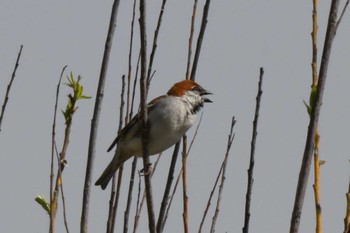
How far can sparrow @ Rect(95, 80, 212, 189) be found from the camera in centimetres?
538

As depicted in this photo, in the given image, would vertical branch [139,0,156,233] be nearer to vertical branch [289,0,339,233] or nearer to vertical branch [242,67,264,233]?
vertical branch [242,67,264,233]

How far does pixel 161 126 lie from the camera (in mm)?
5375

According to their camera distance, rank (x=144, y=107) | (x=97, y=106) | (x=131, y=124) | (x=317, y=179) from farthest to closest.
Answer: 1. (x=131, y=124)
2. (x=97, y=106)
3. (x=144, y=107)
4. (x=317, y=179)

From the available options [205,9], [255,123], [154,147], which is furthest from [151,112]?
[255,123]

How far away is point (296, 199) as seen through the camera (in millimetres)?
2328

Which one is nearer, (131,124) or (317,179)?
(317,179)

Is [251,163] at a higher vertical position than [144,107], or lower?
lower

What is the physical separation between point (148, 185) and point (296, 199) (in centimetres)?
97

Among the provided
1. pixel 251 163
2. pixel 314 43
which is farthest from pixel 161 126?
pixel 314 43

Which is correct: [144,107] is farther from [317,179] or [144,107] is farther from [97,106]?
[317,179]

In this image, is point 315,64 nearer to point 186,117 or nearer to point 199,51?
point 199,51

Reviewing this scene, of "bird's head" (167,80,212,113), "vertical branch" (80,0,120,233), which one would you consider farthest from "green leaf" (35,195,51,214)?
"bird's head" (167,80,212,113)

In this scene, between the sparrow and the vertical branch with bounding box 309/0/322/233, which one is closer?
the vertical branch with bounding box 309/0/322/233

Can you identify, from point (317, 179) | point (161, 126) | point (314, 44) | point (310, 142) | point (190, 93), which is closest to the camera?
point (310, 142)
